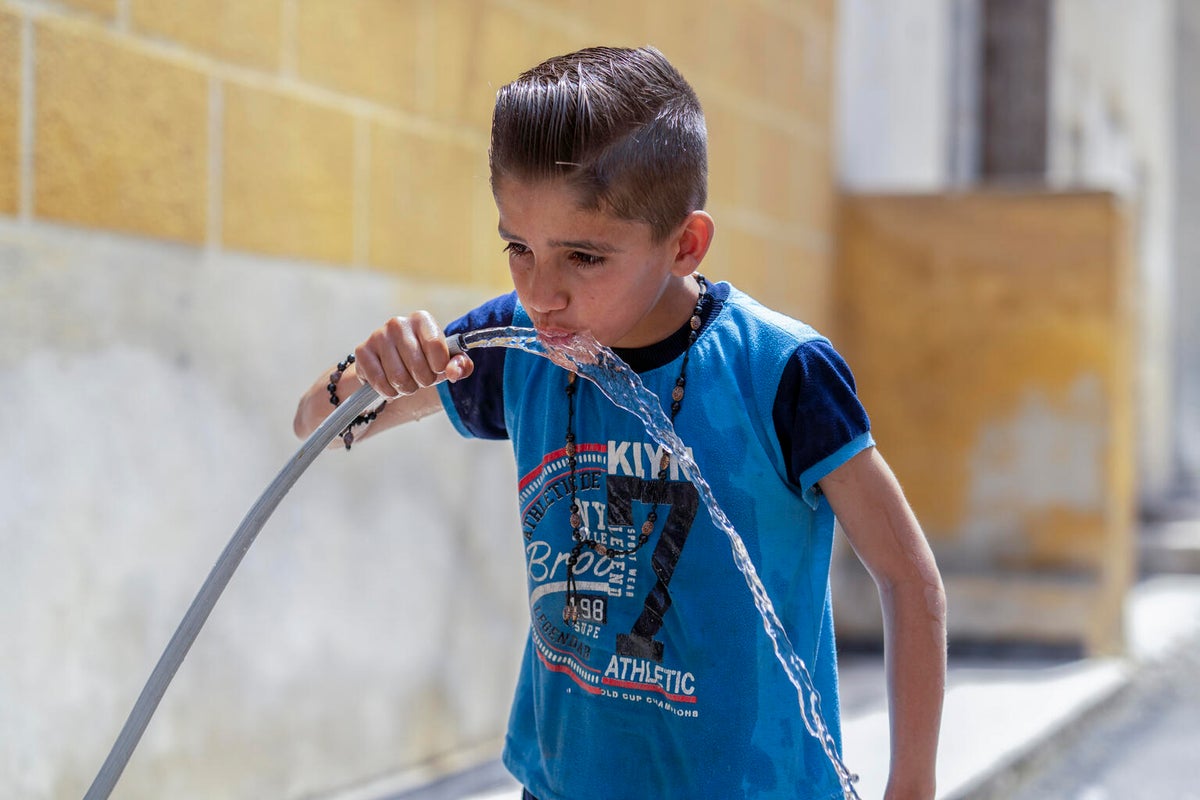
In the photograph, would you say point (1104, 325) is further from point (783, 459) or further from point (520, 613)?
point (783, 459)

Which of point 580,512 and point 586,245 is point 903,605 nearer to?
point 580,512

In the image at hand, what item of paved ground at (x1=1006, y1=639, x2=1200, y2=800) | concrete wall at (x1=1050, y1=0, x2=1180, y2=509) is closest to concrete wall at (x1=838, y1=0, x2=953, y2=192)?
concrete wall at (x1=1050, y1=0, x2=1180, y2=509)

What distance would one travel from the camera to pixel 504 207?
139 centimetres

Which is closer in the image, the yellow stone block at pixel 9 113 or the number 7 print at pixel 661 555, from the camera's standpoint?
the number 7 print at pixel 661 555

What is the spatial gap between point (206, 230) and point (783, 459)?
5.02 feet

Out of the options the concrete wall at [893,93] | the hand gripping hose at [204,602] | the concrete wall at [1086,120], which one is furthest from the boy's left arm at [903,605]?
the concrete wall at [893,93]

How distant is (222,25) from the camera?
2.61m

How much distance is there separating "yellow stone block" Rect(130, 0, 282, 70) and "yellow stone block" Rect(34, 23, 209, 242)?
0.20 ft

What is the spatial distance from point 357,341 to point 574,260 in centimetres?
172

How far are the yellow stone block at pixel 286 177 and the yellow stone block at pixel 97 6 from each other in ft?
0.98

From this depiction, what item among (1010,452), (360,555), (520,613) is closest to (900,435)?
(1010,452)

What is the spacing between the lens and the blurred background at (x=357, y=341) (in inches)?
91.8

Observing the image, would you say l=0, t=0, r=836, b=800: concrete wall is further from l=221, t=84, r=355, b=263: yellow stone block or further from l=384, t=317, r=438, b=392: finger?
l=384, t=317, r=438, b=392: finger

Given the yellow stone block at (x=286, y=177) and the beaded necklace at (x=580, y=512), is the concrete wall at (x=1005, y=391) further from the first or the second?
the beaded necklace at (x=580, y=512)
